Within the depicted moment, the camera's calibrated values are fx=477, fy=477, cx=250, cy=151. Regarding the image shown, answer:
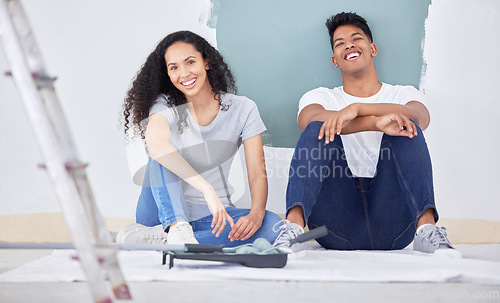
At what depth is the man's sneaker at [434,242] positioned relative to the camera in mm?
1147

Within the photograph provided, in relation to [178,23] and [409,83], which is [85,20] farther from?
[409,83]

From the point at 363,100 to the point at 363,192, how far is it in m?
0.44

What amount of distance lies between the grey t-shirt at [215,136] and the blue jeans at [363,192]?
0.92 ft

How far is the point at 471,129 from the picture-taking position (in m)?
1.87

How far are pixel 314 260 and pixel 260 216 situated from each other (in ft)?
0.87

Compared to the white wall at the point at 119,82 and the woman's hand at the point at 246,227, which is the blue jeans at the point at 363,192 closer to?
the woman's hand at the point at 246,227

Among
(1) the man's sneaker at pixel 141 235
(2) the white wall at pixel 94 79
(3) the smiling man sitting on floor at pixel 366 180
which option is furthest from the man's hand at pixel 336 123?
(2) the white wall at pixel 94 79

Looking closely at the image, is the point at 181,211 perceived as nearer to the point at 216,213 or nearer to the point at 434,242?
the point at 216,213

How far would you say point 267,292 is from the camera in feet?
2.62

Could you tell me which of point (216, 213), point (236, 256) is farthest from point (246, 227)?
point (236, 256)

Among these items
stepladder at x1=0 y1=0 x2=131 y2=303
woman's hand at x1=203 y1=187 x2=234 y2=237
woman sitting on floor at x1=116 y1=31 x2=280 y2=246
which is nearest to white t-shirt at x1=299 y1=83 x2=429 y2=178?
woman sitting on floor at x1=116 y1=31 x2=280 y2=246

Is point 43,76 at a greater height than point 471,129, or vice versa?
point 43,76

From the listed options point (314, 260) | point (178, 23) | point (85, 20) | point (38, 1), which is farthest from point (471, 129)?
point (38, 1)

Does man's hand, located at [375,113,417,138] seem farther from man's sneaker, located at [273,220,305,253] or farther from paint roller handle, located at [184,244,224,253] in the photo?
paint roller handle, located at [184,244,224,253]
